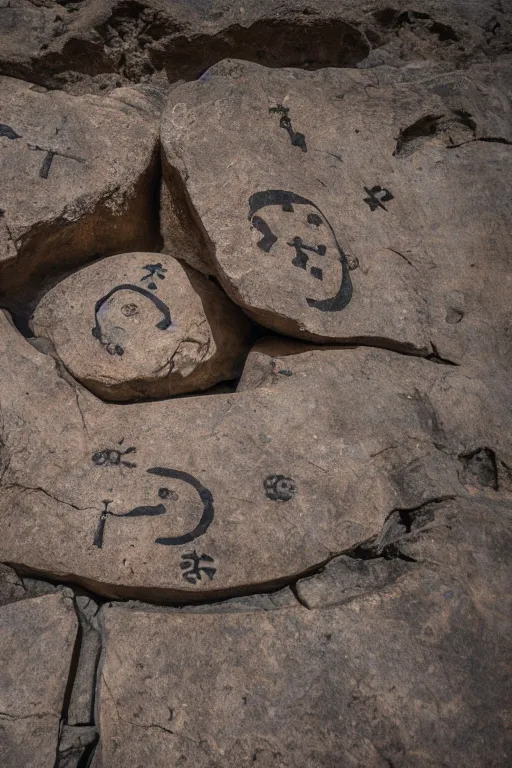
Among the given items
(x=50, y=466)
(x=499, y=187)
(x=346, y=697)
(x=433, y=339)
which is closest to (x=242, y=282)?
(x=433, y=339)

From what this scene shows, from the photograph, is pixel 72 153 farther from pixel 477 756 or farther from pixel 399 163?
pixel 477 756

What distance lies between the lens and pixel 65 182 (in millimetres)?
2143

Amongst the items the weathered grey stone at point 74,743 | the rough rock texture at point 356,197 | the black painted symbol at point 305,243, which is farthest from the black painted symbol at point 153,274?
the weathered grey stone at point 74,743

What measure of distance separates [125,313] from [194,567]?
84 centimetres

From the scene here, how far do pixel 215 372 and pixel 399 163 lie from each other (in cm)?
102

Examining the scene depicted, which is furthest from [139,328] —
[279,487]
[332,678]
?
[332,678]

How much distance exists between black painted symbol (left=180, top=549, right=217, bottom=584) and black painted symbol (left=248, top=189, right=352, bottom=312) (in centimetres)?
84

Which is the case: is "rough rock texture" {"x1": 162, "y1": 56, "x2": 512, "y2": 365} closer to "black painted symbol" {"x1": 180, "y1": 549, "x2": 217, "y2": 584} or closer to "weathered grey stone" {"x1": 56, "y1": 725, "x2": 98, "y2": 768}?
"black painted symbol" {"x1": 180, "y1": 549, "x2": 217, "y2": 584}

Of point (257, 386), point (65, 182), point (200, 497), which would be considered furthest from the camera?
point (65, 182)

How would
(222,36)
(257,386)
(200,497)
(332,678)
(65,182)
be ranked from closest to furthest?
(332,678), (200,497), (257,386), (65,182), (222,36)

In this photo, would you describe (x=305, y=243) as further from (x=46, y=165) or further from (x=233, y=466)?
(x=46, y=165)

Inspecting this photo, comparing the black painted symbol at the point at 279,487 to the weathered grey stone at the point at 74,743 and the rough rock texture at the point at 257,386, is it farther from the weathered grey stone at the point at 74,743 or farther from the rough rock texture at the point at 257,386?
the weathered grey stone at the point at 74,743

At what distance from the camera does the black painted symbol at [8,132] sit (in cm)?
216

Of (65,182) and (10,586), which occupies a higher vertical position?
(65,182)
